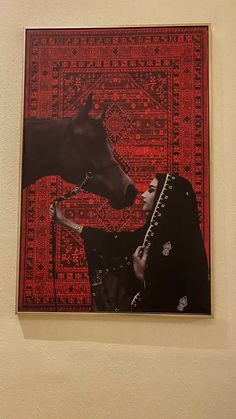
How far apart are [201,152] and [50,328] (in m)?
0.75

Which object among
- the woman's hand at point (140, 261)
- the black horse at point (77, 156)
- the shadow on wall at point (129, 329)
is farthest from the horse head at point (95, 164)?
the shadow on wall at point (129, 329)

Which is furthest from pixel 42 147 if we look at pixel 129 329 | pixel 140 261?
pixel 129 329

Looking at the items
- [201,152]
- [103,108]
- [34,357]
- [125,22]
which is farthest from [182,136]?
[34,357]

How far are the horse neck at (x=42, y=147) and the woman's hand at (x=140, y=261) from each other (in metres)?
0.37

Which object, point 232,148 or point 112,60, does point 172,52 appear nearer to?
point 112,60

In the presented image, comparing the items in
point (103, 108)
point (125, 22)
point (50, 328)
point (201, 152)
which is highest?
point (125, 22)

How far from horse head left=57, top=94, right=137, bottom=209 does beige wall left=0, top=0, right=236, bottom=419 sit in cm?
19

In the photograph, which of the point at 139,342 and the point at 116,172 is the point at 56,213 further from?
the point at 139,342

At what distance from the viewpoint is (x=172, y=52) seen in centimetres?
148

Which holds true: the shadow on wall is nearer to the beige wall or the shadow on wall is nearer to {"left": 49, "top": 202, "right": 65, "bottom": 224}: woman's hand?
the beige wall

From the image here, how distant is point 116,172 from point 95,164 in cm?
7

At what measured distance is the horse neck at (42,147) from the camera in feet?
4.88

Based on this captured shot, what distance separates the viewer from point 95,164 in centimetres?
148

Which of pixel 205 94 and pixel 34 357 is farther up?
pixel 205 94
